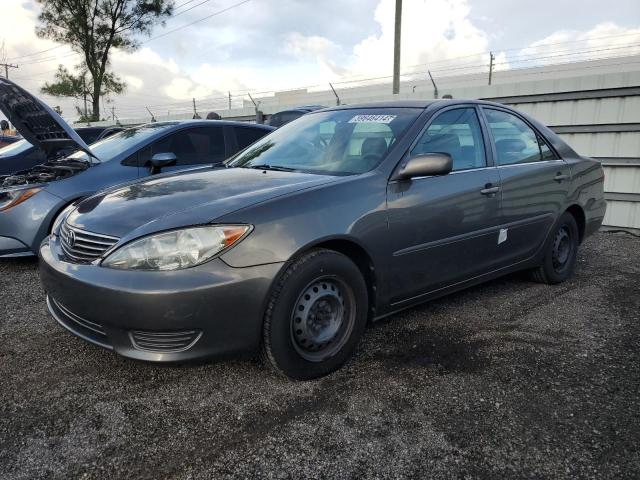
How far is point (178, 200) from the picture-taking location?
250 centimetres

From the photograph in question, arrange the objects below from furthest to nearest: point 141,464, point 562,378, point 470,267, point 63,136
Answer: point 63,136
point 470,267
point 562,378
point 141,464

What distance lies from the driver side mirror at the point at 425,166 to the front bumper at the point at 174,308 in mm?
976

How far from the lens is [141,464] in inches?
74.9

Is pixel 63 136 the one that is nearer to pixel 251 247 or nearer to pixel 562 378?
pixel 251 247

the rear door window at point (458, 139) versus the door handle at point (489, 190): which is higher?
the rear door window at point (458, 139)

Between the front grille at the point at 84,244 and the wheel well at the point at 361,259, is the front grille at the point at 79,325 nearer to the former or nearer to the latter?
the front grille at the point at 84,244

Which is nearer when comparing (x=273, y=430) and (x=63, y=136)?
(x=273, y=430)

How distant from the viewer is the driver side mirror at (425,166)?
2764 mm

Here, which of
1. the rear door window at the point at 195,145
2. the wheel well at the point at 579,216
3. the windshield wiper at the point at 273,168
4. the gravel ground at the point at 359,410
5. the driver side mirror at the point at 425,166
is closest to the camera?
the gravel ground at the point at 359,410

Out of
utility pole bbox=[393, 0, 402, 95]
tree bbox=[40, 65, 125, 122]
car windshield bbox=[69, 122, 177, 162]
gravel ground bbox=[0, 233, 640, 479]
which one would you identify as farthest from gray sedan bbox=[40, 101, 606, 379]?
tree bbox=[40, 65, 125, 122]

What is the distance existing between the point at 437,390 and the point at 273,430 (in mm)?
844

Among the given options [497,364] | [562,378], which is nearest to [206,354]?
[497,364]

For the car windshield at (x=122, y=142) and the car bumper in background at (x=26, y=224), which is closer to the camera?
the car bumper in background at (x=26, y=224)

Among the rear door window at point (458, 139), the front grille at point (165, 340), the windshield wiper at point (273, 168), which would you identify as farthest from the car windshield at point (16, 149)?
the rear door window at point (458, 139)
